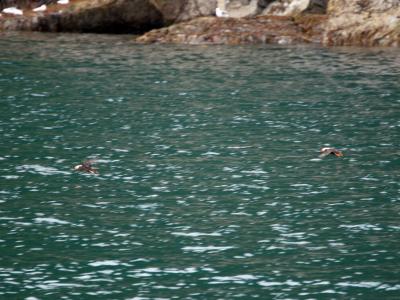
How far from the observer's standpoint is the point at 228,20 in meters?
65.1

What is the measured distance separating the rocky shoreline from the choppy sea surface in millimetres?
11135

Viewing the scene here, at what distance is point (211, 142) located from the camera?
3319 centimetres

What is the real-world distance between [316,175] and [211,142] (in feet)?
19.7

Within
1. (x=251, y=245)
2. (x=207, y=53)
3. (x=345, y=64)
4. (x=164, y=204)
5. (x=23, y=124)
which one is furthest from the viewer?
(x=207, y=53)

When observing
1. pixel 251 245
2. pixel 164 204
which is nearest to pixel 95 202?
pixel 164 204

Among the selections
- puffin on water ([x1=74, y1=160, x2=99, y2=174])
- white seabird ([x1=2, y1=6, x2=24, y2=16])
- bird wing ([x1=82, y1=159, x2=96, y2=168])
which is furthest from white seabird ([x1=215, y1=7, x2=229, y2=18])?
puffin on water ([x1=74, y1=160, x2=99, y2=174])

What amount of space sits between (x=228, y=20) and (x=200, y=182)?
3897cm

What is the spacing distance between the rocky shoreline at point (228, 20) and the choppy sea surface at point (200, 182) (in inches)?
438

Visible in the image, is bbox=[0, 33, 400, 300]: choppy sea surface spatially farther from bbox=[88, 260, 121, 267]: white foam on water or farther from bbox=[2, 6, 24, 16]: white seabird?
bbox=[2, 6, 24, 16]: white seabird

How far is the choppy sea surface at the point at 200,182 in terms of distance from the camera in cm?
1939

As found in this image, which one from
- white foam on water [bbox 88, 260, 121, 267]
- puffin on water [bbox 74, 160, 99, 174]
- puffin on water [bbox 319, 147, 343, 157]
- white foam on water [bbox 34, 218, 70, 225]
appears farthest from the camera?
puffin on water [bbox 319, 147, 343, 157]

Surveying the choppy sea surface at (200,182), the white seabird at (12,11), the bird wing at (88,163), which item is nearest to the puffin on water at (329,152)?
the choppy sea surface at (200,182)

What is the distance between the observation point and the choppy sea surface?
63.6ft

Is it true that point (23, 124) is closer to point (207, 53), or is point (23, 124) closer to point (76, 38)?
point (207, 53)
